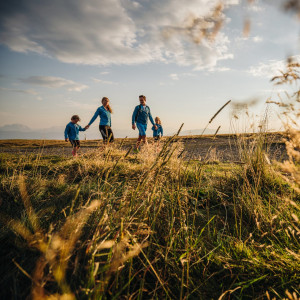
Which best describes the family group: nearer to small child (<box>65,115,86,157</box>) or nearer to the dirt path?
small child (<box>65,115,86,157</box>)

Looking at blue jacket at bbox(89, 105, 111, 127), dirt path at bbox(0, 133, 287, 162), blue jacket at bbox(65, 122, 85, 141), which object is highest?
blue jacket at bbox(89, 105, 111, 127)

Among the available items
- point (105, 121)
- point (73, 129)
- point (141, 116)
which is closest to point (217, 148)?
point (141, 116)

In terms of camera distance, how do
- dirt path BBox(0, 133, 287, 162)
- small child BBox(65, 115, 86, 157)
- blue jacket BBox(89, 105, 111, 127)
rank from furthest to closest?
small child BBox(65, 115, 86, 157), blue jacket BBox(89, 105, 111, 127), dirt path BBox(0, 133, 287, 162)

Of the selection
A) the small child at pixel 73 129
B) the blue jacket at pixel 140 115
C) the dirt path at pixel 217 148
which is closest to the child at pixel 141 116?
the blue jacket at pixel 140 115

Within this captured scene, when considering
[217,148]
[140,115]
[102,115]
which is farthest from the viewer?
[217,148]

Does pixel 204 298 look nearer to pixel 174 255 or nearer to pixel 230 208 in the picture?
pixel 174 255

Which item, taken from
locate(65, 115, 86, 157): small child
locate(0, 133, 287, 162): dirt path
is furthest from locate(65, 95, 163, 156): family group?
locate(0, 133, 287, 162): dirt path

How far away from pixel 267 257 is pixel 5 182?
347 cm

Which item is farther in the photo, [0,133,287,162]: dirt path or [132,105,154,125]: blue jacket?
[132,105,154,125]: blue jacket

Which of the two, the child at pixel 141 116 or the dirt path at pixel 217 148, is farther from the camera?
the child at pixel 141 116

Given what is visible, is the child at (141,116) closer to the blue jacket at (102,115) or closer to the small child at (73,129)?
the blue jacket at (102,115)

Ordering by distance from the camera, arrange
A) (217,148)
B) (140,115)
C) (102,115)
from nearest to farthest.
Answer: (102,115)
(140,115)
(217,148)

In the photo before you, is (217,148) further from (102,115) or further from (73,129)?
(73,129)

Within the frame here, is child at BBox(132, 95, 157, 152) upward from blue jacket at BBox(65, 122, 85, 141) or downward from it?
upward
